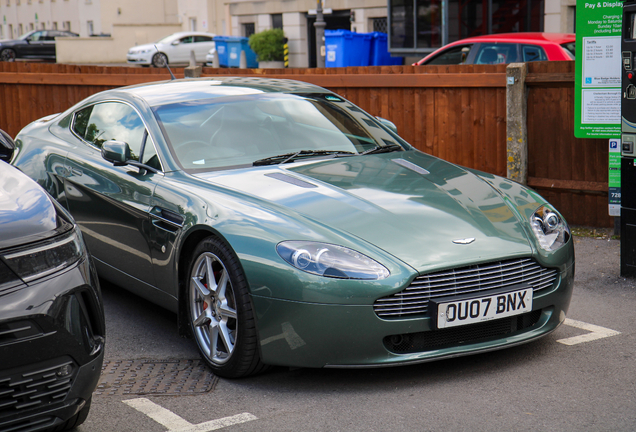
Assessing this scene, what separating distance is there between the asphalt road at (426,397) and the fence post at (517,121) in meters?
3.30

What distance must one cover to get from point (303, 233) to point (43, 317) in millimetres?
1336

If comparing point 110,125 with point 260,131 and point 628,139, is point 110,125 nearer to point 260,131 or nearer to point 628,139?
point 260,131

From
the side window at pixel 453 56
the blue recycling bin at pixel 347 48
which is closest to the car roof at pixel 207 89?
the side window at pixel 453 56

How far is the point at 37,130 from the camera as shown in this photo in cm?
612

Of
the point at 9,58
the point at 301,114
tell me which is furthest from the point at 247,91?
the point at 9,58

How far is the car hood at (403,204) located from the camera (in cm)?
361

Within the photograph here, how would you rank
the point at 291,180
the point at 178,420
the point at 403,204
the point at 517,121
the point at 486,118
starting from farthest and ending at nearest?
1. the point at 486,118
2. the point at 517,121
3. the point at 291,180
4. the point at 403,204
5. the point at 178,420

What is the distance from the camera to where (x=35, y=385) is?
8.76 ft

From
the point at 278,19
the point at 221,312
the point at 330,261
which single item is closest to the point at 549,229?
the point at 330,261

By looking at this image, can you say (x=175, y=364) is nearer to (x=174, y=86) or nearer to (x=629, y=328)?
(x=174, y=86)

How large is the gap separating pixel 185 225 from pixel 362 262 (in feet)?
3.45

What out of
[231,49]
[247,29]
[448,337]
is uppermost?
[247,29]

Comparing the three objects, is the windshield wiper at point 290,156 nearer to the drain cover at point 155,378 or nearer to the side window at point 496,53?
the drain cover at point 155,378

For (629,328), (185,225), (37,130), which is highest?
(37,130)
